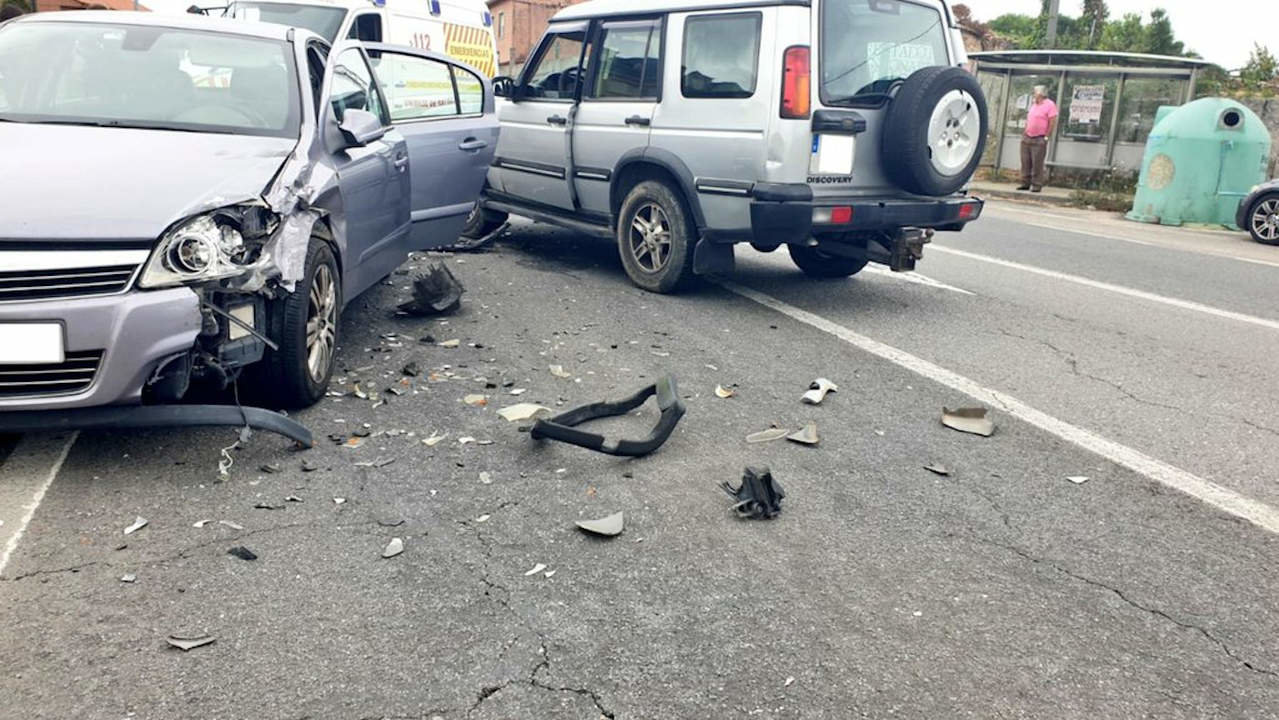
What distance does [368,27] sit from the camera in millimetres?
12156

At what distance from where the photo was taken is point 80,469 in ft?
12.6

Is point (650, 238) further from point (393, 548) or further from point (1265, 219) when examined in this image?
point (1265, 219)

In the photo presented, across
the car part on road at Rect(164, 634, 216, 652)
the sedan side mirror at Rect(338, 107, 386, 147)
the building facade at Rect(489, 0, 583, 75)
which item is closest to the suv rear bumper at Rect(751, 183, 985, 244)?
the sedan side mirror at Rect(338, 107, 386, 147)

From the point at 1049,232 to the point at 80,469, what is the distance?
1176 cm

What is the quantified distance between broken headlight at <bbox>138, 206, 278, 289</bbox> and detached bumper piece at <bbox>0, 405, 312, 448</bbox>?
0.47 m

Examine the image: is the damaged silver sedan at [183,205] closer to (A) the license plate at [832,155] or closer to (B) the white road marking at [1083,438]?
(A) the license plate at [832,155]

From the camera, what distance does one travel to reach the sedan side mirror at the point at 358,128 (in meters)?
5.05

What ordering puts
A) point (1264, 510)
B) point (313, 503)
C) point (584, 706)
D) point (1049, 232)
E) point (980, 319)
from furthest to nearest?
point (1049, 232)
point (980, 319)
point (1264, 510)
point (313, 503)
point (584, 706)

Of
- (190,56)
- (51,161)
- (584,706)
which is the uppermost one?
(190,56)

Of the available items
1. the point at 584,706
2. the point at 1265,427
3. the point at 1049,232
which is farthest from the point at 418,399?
the point at 1049,232

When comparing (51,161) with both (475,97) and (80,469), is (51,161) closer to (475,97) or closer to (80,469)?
(80,469)

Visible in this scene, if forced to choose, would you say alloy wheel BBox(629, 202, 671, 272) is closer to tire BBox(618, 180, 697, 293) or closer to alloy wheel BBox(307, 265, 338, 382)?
tire BBox(618, 180, 697, 293)

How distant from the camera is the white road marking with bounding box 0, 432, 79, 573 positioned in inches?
132

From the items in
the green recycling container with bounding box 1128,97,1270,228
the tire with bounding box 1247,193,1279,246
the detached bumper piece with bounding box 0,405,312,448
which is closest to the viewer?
the detached bumper piece with bounding box 0,405,312,448
